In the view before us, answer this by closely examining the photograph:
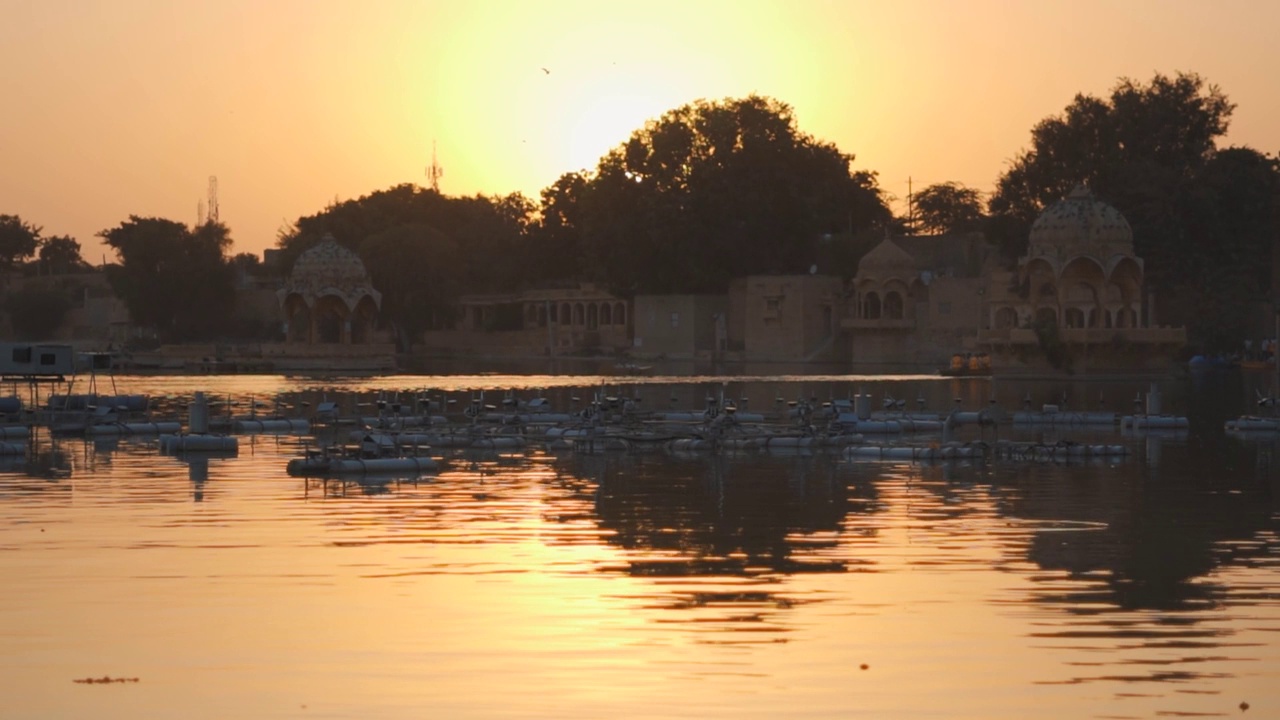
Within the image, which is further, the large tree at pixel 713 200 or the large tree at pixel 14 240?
the large tree at pixel 14 240

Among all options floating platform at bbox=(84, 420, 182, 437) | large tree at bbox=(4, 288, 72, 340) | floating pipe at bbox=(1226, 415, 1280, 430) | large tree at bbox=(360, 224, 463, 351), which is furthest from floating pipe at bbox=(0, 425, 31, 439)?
large tree at bbox=(4, 288, 72, 340)

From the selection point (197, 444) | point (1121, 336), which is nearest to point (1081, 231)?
point (1121, 336)

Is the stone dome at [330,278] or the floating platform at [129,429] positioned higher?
the stone dome at [330,278]

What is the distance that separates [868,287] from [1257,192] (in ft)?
52.6

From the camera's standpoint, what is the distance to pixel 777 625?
1415cm

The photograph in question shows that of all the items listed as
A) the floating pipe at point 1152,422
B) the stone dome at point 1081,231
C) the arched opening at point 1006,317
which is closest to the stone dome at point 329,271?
the arched opening at point 1006,317

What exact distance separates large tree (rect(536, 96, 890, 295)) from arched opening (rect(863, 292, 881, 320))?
18.1 ft

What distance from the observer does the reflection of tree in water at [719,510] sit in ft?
59.2

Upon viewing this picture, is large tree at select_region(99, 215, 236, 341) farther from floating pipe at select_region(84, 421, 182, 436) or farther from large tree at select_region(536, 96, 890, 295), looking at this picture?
floating pipe at select_region(84, 421, 182, 436)

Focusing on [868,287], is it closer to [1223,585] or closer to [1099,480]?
[1099,480]

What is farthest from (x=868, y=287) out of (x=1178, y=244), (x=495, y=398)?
(x=495, y=398)

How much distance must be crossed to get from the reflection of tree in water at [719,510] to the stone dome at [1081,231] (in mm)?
39924

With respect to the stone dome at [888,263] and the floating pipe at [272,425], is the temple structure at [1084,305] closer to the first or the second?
the stone dome at [888,263]

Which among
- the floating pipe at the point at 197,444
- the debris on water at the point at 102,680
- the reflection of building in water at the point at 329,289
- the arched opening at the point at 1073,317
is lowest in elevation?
the debris on water at the point at 102,680
